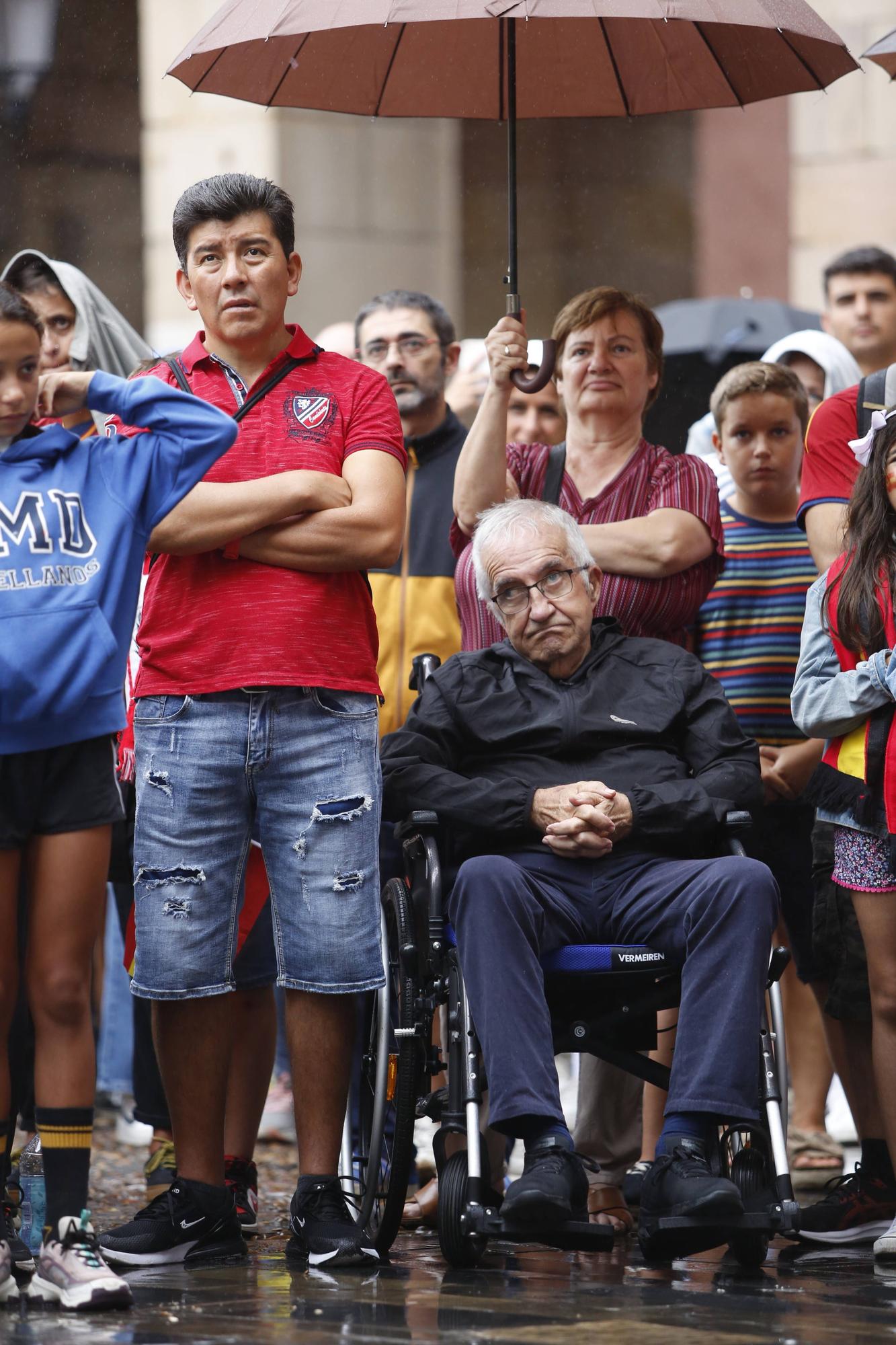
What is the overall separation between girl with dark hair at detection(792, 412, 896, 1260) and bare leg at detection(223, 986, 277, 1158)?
138cm

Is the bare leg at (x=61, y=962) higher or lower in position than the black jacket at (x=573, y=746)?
lower

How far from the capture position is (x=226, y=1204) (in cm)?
406

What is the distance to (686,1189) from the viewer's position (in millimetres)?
3617

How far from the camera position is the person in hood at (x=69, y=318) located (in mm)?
5090

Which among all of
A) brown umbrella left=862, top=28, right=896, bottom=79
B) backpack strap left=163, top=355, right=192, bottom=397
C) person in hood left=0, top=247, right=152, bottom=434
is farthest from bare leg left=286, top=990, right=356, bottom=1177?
brown umbrella left=862, top=28, right=896, bottom=79

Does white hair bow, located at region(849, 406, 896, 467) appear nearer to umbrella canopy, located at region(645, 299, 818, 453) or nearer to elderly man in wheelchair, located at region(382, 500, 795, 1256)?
elderly man in wheelchair, located at region(382, 500, 795, 1256)

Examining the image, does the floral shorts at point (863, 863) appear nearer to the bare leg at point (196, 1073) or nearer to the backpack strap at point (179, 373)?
the bare leg at point (196, 1073)

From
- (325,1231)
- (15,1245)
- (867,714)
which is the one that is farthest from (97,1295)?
(867,714)

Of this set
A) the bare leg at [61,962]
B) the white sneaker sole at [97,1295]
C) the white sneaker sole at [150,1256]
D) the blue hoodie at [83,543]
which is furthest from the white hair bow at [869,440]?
the white sneaker sole at [97,1295]

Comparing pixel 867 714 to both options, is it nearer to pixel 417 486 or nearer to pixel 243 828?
pixel 243 828

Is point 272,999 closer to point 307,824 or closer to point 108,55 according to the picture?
point 307,824

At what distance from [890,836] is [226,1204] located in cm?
156

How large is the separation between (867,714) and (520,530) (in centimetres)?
87

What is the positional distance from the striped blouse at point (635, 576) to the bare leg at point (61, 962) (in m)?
1.39
